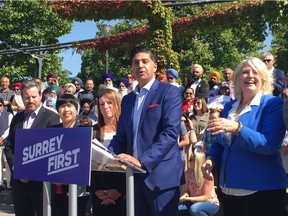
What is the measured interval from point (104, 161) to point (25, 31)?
33779mm

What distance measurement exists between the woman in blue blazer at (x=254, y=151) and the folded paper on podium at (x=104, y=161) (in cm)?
68

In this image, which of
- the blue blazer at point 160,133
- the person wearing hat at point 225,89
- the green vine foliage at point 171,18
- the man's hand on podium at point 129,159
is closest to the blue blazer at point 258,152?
the blue blazer at point 160,133

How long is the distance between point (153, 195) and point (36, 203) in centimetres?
153

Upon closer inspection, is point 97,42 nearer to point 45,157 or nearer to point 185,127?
point 185,127

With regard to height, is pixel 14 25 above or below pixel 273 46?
below

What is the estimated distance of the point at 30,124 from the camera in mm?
4961

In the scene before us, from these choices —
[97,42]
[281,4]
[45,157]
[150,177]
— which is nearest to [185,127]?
[150,177]

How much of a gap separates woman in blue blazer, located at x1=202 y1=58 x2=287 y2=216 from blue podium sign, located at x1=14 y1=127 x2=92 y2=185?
100cm

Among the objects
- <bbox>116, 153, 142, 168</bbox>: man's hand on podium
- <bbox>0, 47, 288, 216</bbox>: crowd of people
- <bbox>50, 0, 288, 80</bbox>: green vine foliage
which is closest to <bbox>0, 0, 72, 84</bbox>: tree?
<bbox>50, 0, 288, 80</bbox>: green vine foliage

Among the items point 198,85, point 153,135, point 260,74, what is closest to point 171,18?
point 198,85

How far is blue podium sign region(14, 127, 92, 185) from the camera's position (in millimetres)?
3010

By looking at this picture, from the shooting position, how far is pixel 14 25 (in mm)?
34938

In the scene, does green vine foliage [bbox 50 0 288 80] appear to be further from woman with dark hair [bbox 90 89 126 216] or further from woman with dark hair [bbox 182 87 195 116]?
woman with dark hair [bbox 90 89 126 216]

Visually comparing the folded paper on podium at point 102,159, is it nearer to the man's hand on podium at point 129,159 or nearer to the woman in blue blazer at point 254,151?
the man's hand on podium at point 129,159
